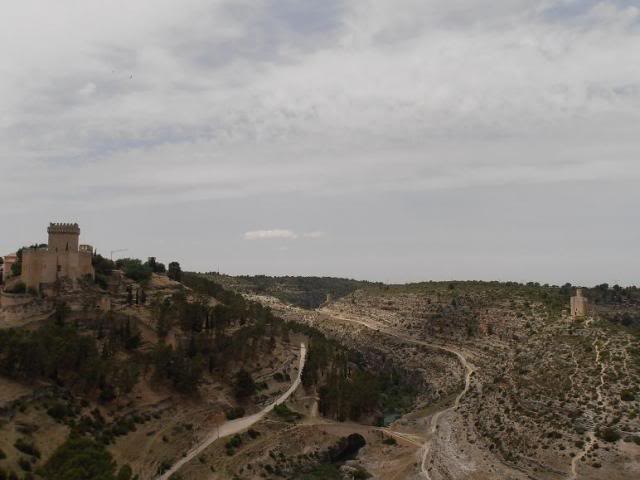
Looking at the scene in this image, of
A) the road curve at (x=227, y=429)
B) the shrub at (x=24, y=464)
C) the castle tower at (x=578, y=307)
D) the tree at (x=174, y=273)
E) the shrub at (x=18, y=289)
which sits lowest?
the road curve at (x=227, y=429)

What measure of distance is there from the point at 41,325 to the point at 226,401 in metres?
23.4

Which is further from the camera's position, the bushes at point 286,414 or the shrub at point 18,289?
the bushes at point 286,414

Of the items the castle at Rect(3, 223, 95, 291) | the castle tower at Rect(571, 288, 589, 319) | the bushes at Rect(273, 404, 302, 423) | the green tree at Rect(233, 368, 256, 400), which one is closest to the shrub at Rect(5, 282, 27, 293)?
the castle at Rect(3, 223, 95, 291)

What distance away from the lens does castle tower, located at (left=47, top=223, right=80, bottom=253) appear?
2778 inches

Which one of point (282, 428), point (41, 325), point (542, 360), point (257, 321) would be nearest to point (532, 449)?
point (542, 360)

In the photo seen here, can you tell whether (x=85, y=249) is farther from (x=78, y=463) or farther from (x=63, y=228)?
(x=78, y=463)

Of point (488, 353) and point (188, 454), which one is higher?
point (488, 353)

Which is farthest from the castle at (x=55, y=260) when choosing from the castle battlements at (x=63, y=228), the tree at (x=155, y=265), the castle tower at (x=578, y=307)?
the castle tower at (x=578, y=307)

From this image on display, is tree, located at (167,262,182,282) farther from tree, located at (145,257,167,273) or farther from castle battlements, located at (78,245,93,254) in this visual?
castle battlements, located at (78,245,93,254)

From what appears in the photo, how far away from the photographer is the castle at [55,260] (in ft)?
230

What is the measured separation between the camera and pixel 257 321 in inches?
3612

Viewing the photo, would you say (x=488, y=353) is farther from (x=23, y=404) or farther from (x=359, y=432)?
(x=23, y=404)

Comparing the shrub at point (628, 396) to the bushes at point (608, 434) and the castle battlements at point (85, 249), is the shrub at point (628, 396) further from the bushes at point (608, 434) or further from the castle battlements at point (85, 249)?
the castle battlements at point (85, 249)

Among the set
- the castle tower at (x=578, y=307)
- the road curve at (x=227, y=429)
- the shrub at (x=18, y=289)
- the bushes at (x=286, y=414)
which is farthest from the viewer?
the castle tower at (x=578, y=307)
